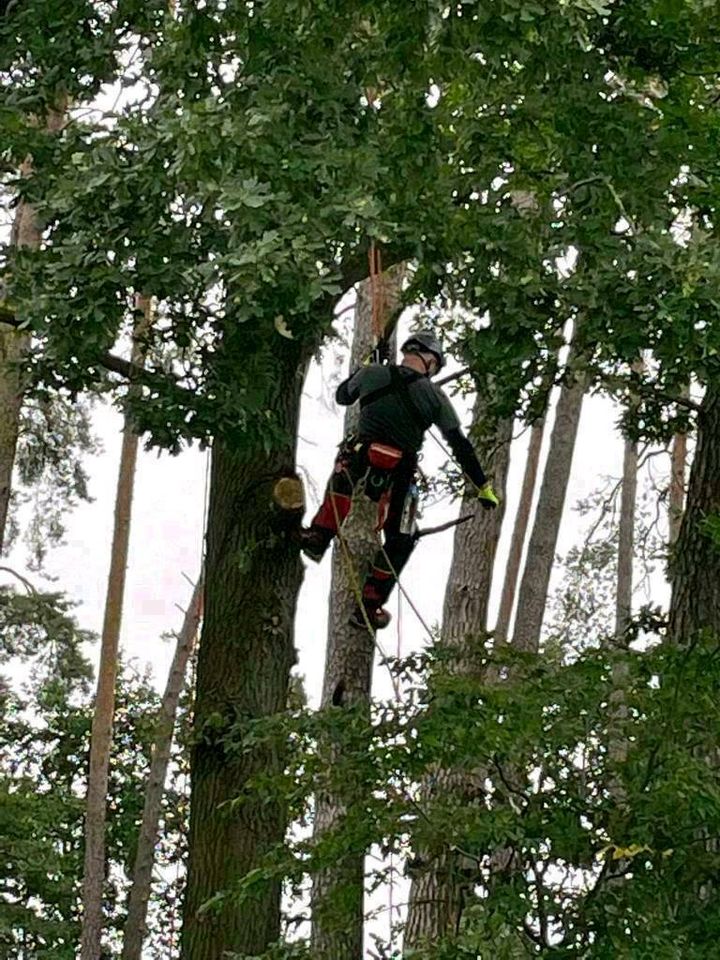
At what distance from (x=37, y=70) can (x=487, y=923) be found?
398cm

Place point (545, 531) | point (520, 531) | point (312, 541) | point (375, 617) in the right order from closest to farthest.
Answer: point (312, 541), point (375, 617), point (545, 531), point (520, 531)

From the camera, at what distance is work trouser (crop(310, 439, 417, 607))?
6.98m

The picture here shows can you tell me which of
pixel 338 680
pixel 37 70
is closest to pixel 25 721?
pixel 338 680

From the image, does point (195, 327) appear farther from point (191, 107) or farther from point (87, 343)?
point (191, 107)

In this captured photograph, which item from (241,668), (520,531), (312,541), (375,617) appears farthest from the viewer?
(520,531)

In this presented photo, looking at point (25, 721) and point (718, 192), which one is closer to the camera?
point (718, 192)

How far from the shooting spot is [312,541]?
6918 mm

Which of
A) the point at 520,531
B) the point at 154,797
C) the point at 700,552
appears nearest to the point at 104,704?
the point at 154,797

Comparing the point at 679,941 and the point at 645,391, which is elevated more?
the point at 645,391

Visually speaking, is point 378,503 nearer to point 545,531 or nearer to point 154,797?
point 545,531

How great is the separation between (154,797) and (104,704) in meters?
1.10

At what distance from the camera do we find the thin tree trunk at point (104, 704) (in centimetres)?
1538

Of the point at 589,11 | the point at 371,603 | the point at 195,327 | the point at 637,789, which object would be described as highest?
the point at 589,11

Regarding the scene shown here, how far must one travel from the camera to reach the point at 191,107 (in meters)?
4.89
